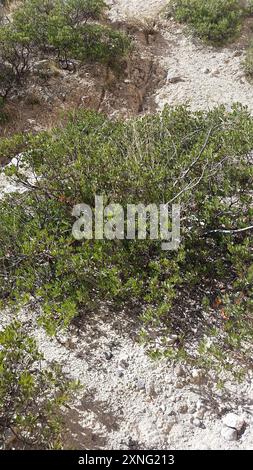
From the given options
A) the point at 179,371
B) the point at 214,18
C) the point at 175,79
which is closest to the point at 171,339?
the point at 179,371

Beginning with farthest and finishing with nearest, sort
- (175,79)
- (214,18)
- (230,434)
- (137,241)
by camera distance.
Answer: (214,18) < (175,79) < (137,241) < (230,434)

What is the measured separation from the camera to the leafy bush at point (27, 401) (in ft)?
8.57

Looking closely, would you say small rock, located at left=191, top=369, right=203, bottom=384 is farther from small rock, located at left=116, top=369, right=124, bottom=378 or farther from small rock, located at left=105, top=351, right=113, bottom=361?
small rock, located at left=105, top=351, right=113, bottom=361

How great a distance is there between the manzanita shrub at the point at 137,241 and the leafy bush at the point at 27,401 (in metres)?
0.33

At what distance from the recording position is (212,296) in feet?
11.5

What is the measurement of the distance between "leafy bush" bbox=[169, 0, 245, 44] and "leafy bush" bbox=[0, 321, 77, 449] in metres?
7.39

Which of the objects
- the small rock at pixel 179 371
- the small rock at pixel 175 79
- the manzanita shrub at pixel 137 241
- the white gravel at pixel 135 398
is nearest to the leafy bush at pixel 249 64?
the small rock at pixel 175 79

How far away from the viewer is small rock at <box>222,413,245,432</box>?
2672mm

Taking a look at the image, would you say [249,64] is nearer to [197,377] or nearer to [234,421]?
[197,377]

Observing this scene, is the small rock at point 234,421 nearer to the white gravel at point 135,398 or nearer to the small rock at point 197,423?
the white gravel at point 135,398

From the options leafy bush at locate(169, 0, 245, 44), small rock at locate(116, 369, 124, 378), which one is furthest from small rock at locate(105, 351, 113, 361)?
leafy bush at locate(169, 0, 245, 44)

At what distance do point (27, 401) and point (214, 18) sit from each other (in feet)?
26.1

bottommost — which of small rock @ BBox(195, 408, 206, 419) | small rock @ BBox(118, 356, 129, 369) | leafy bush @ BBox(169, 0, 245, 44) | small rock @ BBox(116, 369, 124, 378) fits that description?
small rock @ BBox(195, 408, 206, 419)

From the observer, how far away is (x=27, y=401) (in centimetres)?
271
